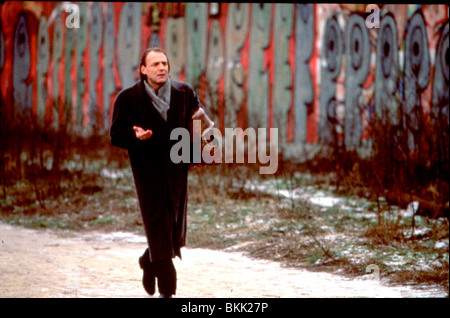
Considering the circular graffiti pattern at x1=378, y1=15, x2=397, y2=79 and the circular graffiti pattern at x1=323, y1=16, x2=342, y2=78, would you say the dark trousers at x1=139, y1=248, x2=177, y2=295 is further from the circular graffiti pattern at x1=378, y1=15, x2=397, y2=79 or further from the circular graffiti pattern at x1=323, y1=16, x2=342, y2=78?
the circular graffiti pattern at x1=323, y1=16, x2=342, y2=78

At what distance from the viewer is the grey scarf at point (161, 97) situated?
4.69 m

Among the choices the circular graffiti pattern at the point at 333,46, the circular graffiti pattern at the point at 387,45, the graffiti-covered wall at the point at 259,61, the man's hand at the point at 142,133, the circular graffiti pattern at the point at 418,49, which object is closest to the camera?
the man's hand at the point at 142,133

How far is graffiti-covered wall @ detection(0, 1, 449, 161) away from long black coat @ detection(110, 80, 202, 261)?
4485 mm

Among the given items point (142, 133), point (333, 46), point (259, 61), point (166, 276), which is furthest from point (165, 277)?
point (259, 61)

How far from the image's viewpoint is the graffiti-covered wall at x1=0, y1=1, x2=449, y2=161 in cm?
1140

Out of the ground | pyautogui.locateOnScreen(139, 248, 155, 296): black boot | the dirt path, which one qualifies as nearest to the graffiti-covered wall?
the ground

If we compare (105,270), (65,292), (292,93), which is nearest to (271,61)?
(292,93)

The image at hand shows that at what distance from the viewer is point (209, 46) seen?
1638cm

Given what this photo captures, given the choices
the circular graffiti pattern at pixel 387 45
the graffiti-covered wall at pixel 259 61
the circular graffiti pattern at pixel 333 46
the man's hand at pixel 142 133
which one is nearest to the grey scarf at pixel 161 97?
the man's hand at pixel 142 133

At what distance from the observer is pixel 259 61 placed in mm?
15227

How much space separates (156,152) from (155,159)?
0.14ft

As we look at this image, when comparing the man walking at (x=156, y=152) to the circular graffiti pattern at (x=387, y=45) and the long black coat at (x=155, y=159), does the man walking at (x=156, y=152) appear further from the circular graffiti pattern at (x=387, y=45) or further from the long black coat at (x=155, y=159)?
the circular graffiti pattern at (x=387, y=45)

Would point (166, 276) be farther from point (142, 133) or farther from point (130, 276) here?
point (130, 276)

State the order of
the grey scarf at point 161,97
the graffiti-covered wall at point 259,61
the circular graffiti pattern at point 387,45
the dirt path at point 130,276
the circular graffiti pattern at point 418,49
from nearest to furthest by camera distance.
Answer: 1. the grey scarf at point 161,97
2. the dirt path at point 130,276
3. the graffiti-covered wall at point 259,61
4. the circular graffiti pattern at point 418,49
5. the circular graffiti pattern at point 387,45
